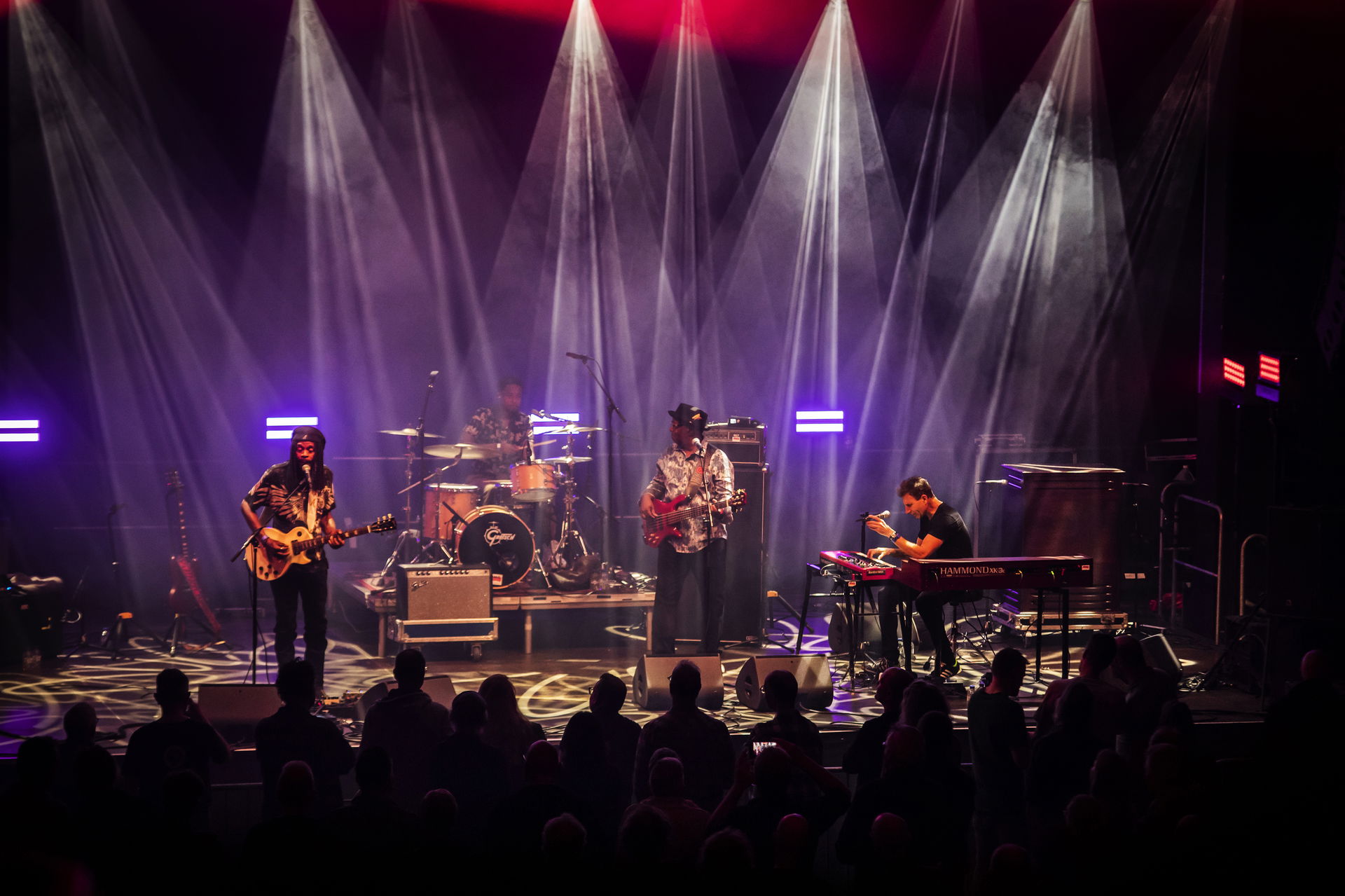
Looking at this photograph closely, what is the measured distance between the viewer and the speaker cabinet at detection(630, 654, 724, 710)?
296 inches

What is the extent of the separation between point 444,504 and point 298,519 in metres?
2.84

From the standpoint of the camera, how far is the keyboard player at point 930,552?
857 centimetres

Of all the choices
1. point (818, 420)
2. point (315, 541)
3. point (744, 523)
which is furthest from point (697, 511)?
point (818, 420)

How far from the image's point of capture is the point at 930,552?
337 inches

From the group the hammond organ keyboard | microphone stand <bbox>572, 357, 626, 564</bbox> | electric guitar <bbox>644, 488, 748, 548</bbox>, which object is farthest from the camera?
microphone stand <bbox>572, 357, 626, 564</bbox>

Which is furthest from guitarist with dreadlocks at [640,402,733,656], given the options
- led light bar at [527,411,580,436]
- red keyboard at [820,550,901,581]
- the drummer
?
the drummer

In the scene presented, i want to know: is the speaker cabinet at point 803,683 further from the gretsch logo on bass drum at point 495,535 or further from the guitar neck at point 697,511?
the gretsch logo on bass drum at point 495,535

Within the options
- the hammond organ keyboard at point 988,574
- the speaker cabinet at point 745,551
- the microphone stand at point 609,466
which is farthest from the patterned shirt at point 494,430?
the hammond organ keyboard at point 988,574

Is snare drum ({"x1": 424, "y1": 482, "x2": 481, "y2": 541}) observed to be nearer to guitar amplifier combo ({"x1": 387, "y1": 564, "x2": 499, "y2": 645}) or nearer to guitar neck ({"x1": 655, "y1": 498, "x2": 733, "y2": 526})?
guitar amplifier combo ({"x1": 387, "y1": 564, "x2": 499, "y2": 645})

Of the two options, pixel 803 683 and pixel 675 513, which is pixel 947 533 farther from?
pixel 675 513

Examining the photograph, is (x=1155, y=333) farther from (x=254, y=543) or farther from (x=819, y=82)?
(x=254, y=543)

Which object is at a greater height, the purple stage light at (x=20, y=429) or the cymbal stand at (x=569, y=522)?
the purple stage light at (x=20, y=429)

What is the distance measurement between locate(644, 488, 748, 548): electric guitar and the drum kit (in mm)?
1121

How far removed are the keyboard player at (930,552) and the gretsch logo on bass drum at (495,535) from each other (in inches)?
126
